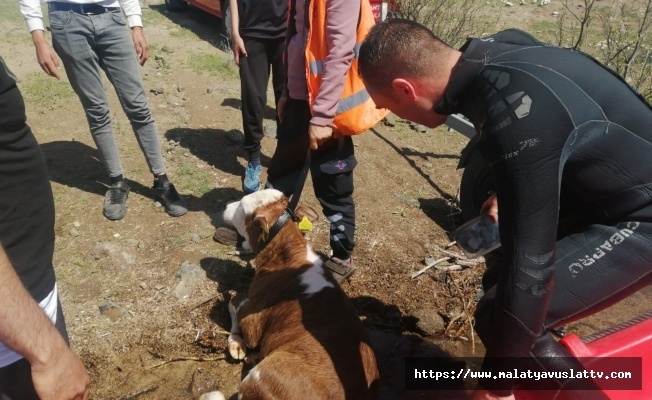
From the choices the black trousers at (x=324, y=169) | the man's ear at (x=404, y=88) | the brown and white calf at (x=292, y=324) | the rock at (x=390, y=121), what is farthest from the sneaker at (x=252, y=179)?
the man's ear at (x=404, y=88)

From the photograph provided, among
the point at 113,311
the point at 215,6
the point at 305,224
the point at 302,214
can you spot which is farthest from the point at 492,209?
the point at 215,6

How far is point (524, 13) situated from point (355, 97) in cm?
1177

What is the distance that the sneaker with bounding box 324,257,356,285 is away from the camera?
12.6ft

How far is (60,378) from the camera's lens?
4.83 ft

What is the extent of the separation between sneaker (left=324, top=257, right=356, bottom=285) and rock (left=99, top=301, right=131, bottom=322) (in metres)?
1.54

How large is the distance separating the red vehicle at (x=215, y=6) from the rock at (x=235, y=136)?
2572mm

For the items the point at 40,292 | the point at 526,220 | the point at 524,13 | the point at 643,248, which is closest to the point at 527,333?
the point at 526,220

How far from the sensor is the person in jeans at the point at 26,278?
139 cm

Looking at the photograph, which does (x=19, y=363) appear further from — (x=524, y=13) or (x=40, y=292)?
(x=524, y=13)

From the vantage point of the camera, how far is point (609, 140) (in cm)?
186

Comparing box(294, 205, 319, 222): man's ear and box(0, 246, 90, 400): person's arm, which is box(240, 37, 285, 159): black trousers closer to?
box(294, 205, 319, 222): man's ear

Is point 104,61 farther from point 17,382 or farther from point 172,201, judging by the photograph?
point 17,382

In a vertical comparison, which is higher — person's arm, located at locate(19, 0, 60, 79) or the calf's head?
person's arm, located at locate(19, 0, 60, 79)

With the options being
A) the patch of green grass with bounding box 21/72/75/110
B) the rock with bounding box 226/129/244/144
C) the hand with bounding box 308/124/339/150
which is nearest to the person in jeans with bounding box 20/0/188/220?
the rock with bounding box 226/129/244/144
